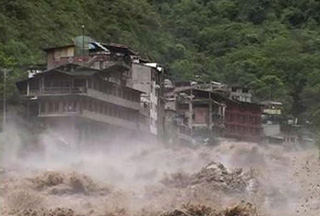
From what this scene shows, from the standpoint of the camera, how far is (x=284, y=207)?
26.0 m

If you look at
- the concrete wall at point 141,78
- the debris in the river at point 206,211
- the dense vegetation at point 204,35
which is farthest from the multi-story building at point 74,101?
the debris in the river at point 206,211

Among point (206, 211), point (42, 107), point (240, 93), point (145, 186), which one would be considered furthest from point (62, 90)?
point (240, 93)

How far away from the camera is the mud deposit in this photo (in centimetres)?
2317

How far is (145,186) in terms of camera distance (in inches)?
1170

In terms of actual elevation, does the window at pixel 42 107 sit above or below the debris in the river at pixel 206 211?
above

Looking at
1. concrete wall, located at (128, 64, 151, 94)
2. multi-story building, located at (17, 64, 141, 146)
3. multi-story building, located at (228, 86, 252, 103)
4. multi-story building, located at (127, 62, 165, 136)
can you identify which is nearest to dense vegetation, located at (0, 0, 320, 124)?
multi-story building, located at (228, 86, 252, 103)

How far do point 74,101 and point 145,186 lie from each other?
1055 centimetres

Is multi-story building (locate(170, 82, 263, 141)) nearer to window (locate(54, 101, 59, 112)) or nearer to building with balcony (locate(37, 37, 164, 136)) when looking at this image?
building with balcony (locate(37, 37, 164, 136))

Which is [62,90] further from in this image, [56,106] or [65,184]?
[65,184]

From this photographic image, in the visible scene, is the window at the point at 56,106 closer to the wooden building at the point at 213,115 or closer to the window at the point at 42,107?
the window at the point at 42,107

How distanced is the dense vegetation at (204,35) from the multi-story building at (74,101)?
230 inches

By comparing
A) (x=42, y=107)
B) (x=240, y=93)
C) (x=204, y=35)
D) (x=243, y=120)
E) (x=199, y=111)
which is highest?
(x=204, y=35)

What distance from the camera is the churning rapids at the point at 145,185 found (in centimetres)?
2333

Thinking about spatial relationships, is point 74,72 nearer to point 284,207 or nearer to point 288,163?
point 288,163
